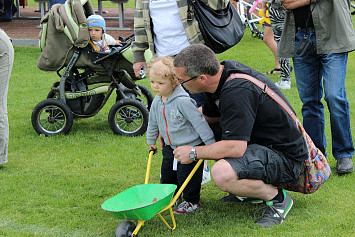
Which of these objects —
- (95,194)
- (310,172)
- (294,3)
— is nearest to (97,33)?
(95,194)

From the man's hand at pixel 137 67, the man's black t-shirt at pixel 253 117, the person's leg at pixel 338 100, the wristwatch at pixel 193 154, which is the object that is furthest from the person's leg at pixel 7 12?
the wristwatch at pixel 193 154

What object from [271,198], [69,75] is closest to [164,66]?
[271,198]

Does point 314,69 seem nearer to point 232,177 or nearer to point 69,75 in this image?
point 232,177

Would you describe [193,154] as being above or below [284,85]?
above

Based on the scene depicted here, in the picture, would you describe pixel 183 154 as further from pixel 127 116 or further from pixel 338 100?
pixel 127 116

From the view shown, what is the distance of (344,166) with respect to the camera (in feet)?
15.0

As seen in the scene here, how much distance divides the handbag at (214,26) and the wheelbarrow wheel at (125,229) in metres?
1.69

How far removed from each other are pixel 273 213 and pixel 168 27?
1.69 m

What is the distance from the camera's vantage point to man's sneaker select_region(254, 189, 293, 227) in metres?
3.69

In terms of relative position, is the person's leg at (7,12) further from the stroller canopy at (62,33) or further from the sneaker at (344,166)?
the sneaker at (344,166)

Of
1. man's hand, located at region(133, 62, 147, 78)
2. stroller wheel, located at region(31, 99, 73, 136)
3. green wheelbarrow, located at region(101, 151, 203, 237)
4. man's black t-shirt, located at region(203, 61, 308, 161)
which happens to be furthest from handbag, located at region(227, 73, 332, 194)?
stroller wheel, located at region(31, 99, 73, 136)

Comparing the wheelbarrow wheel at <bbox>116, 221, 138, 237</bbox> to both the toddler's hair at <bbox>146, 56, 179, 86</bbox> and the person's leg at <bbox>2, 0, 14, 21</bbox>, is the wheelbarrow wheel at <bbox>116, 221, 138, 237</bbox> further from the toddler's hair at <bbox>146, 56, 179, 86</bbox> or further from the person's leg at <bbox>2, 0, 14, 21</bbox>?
the person's leg at <bbox>2, 0, 14, 21</bbox>

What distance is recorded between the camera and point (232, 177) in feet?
11.6

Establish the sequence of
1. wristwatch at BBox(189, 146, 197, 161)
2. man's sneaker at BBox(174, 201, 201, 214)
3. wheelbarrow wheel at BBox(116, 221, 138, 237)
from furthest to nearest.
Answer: man's sneaker at BBox(174, 201, 201, 214) → wristwatch at BBox(189, 146, 197, 161) → wheelbarrow wheel at BBox(116, 221, 138, 237)
